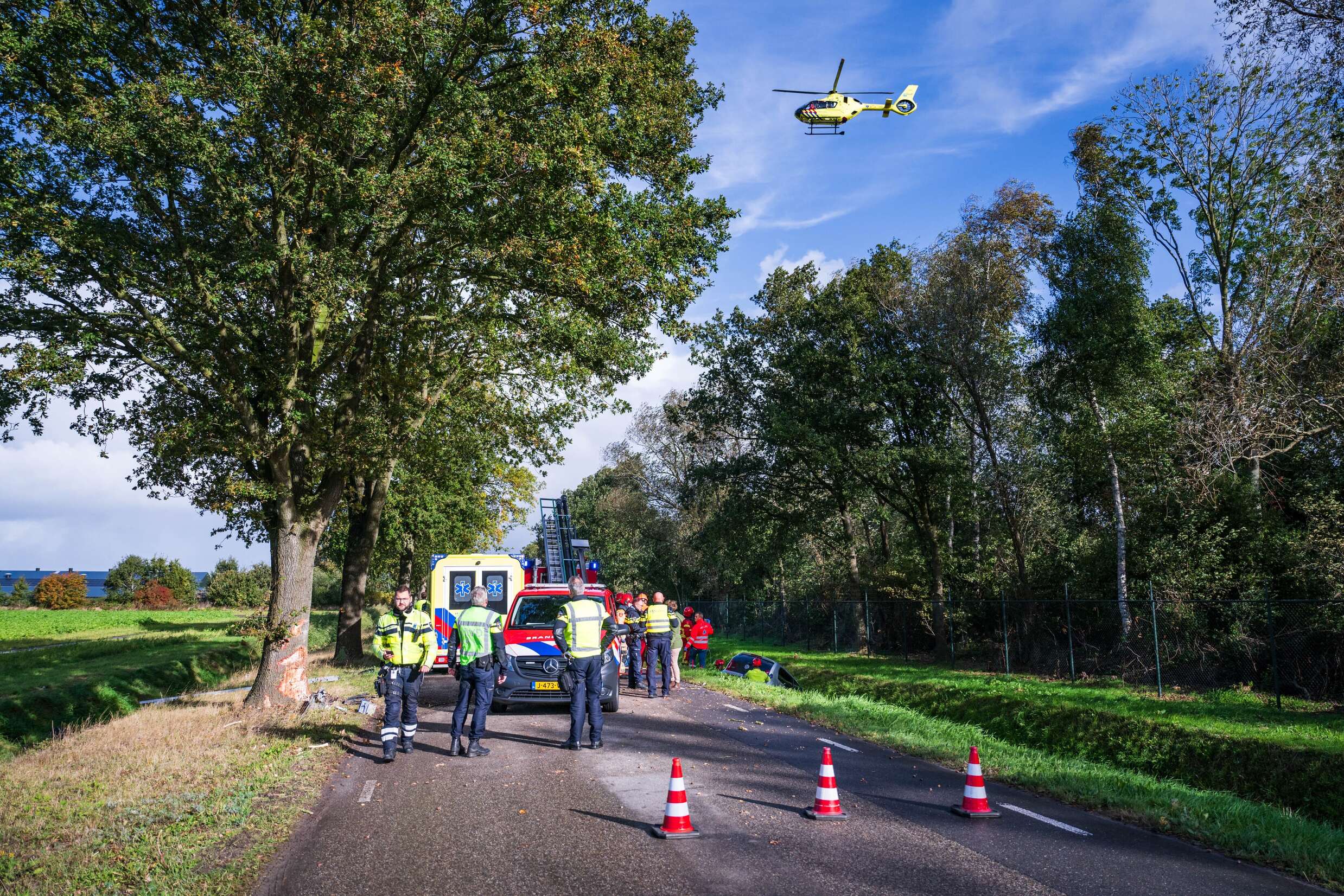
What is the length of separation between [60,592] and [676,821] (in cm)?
8134

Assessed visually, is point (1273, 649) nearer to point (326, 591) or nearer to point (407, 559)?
point (407, 559)

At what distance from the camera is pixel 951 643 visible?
27.1 meters

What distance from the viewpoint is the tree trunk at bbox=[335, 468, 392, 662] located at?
80.3ft

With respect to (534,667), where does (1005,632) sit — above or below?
below

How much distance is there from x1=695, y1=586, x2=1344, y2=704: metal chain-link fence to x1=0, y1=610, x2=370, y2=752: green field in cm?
2162

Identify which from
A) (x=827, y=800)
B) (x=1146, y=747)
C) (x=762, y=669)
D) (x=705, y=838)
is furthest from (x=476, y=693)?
(x=762, y=669)

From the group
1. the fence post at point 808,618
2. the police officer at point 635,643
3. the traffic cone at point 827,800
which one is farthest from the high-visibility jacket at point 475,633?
the fence post at point 808,618

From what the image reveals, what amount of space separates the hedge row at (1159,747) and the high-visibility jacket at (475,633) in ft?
32.2

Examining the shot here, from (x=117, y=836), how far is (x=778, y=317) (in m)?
29.5

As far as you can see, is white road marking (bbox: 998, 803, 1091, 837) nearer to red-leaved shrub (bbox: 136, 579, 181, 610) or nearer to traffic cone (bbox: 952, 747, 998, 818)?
traffic cone (bbox: 952, 747, 998, 818)

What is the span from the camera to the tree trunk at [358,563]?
80.3 feet

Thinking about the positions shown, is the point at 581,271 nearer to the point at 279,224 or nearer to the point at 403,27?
the point at 403,27

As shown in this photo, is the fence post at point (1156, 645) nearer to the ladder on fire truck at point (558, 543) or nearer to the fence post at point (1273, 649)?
the fence post at point (1273, 649)

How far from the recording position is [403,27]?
532 inches
